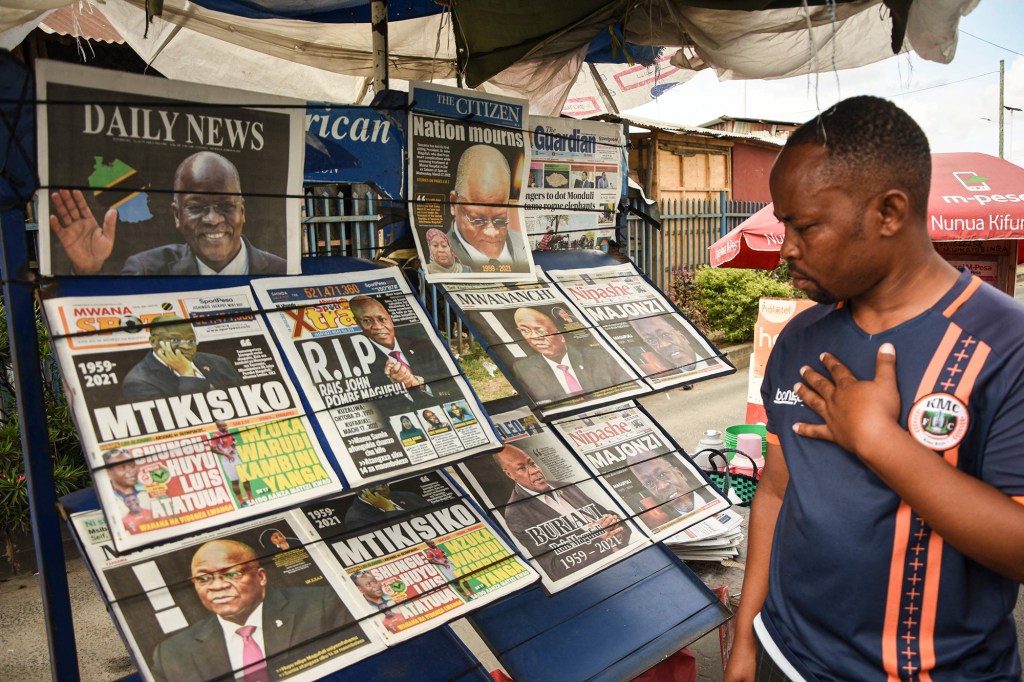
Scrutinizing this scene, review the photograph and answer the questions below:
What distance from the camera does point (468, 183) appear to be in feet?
6.04

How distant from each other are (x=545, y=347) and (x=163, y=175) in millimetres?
918

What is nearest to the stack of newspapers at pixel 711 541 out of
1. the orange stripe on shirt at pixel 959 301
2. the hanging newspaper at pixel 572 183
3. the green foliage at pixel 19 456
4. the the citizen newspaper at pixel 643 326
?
the the citizen newspaper at pixel 643 326

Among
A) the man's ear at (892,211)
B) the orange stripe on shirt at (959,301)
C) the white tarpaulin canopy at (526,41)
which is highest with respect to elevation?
the white tarpaulin canopy at (526,41)

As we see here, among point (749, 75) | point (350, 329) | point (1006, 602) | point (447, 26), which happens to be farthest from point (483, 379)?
point (1006, 602)

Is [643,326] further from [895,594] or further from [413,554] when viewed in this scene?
[895,594]

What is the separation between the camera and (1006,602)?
1.09 meters

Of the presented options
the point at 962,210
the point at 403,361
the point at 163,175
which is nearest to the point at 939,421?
the point at 403,361

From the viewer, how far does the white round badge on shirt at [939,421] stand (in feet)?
3.42

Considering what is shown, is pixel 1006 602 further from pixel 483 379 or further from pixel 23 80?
pixel 483 379

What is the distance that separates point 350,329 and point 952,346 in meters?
1.09

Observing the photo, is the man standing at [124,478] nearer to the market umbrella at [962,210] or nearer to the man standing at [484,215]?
the man standing at [484,215]

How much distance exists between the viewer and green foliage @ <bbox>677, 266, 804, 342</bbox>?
29.5 ft

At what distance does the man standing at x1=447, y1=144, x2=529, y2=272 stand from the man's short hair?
879 millimetres

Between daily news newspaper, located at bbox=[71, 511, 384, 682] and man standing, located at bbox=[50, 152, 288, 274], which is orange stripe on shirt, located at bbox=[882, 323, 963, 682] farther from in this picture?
man standing, located at bbox=[50, 152, 288, 274]
